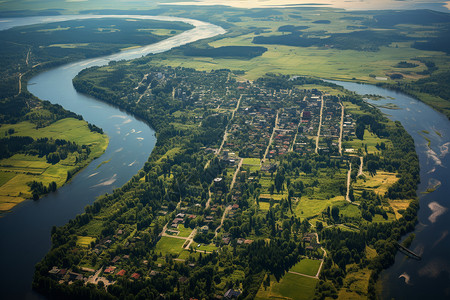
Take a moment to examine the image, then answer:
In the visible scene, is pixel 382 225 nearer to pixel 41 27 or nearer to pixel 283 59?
pixel 283 59

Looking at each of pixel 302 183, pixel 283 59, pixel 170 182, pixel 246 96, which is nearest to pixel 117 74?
pixel 246 96

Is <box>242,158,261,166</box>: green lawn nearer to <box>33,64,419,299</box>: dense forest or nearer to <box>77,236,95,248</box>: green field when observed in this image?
<box>33,64,419,299</box>: dense forest

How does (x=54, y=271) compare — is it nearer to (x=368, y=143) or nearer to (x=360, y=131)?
(x=368, y=143)

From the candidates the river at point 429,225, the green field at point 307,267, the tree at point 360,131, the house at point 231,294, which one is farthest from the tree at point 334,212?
the tree at point 360,131

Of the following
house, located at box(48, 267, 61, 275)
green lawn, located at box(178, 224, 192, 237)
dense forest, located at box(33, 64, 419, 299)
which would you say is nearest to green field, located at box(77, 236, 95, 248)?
dense forest, located at box(33, 64, 419, 299)

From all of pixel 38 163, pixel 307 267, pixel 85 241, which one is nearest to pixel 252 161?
pixel 307 267
